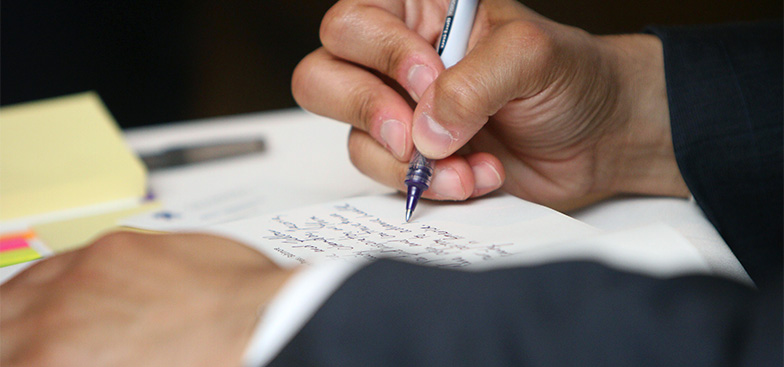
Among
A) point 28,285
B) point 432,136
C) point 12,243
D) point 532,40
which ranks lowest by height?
point 12,243

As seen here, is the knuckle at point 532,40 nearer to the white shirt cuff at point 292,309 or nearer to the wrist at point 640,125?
the wrist at point 640,125

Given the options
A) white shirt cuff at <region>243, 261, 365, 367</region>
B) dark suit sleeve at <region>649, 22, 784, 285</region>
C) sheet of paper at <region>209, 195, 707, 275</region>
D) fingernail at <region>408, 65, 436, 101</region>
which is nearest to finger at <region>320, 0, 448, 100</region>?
fingernail at <region>408, 65, 436, 101</region>

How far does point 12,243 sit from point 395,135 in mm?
409

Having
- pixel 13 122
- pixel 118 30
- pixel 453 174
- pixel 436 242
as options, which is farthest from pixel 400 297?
pixel 118 30

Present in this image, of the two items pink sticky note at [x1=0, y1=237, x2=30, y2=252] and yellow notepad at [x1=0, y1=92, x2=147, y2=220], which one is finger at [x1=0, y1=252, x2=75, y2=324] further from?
yellow notepad at [x1=0, y1=92, x2=147, y2=220]

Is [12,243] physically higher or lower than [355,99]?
lower

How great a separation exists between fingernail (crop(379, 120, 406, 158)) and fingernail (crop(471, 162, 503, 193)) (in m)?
0.08

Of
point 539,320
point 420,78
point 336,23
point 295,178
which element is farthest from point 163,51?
point 539,320

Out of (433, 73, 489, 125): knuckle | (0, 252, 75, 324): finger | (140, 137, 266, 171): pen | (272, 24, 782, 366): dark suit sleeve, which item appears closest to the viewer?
(272, 24, 782, 366): dark suit sleeve

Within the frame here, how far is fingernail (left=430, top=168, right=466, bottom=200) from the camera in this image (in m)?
0.59

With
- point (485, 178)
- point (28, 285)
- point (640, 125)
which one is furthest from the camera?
point (640, 125)

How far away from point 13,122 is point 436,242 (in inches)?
29.2

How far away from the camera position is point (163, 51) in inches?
75.2

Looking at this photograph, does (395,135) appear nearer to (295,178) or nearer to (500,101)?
(500,101)
